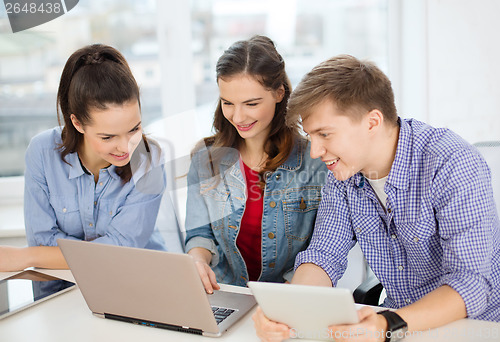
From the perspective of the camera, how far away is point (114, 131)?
148 centimetres

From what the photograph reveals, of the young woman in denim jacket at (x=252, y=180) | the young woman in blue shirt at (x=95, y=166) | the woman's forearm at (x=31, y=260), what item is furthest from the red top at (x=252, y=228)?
the woman's forearm at (x=31, y=260)

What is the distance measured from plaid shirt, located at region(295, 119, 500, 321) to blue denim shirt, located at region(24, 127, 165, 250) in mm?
546

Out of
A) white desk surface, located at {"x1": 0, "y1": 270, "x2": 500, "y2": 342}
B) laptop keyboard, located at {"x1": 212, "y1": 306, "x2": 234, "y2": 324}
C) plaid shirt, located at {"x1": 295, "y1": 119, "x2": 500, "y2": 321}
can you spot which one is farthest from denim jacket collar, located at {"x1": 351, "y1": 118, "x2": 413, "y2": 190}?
laptop keyboard, located at {"x1": 212, "y1": 306, "x2": 234, "y2": 324}

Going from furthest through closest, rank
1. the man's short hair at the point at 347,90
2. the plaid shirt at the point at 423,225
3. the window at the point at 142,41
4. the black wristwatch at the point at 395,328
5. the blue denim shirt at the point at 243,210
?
the window at the point at 142,41, the blue denim shirt at the point at 243,210, the man's short hair at the point at 347,90, the plaid shirt at the point at 423,225, the black wristwatch at the point at 395,328

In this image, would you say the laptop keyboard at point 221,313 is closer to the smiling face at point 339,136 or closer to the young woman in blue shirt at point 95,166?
the smiling face at point 339,136

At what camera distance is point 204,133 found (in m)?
2.12

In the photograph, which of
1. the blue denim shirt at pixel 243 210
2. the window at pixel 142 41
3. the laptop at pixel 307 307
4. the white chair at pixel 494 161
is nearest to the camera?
the laptop at pixel 307 307

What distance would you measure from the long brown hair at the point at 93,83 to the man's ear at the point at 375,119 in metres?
0.69

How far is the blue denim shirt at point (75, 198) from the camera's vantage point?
1.56 meters

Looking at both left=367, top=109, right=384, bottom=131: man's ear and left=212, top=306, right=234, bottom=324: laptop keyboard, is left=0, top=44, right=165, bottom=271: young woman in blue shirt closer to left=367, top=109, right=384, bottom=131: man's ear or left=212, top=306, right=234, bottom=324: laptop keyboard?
left=212, top=306, right=234, bottom=324: laptop keyboard

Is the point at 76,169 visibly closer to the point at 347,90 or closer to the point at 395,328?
the point at 347,90

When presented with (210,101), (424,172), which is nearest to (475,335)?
(424,172)

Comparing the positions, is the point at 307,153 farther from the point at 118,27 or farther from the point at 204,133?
the point at 118,27

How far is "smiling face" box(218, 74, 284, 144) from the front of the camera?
1.39m
